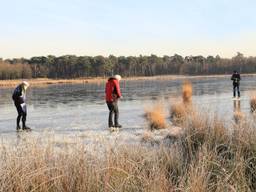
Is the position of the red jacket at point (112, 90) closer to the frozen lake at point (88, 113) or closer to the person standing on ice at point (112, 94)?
the person standing on ice at point (112, 94)

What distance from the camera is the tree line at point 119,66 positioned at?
129 meters

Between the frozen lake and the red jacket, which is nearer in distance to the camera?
the frozen lake

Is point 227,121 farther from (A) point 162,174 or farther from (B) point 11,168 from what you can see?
(B) point 11,168

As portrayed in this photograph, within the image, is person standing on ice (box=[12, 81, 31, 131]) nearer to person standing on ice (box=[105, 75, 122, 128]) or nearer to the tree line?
Answer: person standing on ice (box=[105, 75, 122, 128])

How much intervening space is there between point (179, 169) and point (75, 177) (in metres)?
1.75

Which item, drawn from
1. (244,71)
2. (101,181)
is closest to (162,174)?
(101,181)

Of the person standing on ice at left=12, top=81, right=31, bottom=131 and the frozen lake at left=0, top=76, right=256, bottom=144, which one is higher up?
the person standing on ice at left=12, top=81, right=31, bottom=131

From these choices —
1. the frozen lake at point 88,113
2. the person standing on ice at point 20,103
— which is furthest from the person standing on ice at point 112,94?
Answer: the person standing on ice at point 20,103

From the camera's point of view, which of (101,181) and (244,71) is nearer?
(101,181)

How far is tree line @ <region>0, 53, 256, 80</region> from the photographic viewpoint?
424ft

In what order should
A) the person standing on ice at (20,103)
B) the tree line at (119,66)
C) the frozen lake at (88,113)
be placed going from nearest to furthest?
the frozen lake at (88,113) < the person standing on ice at (20,103) < the tree line at (119,66)

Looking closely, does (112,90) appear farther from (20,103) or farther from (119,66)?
(119,66)

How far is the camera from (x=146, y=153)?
21.0 ft

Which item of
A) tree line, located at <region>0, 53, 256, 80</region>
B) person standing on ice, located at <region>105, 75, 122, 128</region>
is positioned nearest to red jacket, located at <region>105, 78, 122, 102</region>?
person standing on ice, located at <region>105, 75, 122, 128</region>
